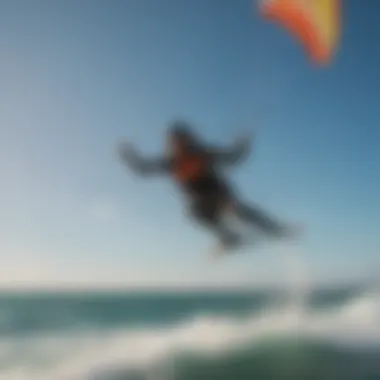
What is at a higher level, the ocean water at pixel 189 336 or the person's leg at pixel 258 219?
the person's leg at pixel 258 219

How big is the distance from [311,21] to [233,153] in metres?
0.30

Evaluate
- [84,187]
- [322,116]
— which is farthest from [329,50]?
[84,187]

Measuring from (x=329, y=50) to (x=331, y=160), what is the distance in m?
0.22

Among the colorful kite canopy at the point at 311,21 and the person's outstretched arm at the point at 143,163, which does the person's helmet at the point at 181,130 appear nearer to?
the person's outstretched arm at the point at 143,163

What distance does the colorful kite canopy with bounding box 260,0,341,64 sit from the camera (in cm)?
137

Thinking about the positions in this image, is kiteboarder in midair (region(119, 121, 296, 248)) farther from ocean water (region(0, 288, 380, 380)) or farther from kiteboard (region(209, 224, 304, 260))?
ocean water (region(0, 288, 380, 380))

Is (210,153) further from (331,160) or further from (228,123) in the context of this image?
(331,160)

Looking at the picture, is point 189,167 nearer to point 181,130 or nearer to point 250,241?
point 181,130

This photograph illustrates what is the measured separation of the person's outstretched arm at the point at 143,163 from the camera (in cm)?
135

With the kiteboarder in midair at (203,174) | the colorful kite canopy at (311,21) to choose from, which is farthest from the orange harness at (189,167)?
the colorful kite canopy at (311,21)

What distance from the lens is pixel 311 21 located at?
1.37 meters

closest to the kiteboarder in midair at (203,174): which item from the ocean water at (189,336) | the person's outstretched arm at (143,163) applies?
the person's outstretched arm at (143,163)

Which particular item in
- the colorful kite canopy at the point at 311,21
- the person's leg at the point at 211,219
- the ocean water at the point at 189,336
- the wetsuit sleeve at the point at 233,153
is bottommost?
the ocean water at the point at 189,336

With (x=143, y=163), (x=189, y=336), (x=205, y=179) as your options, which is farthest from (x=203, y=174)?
(x=189, y=336)
